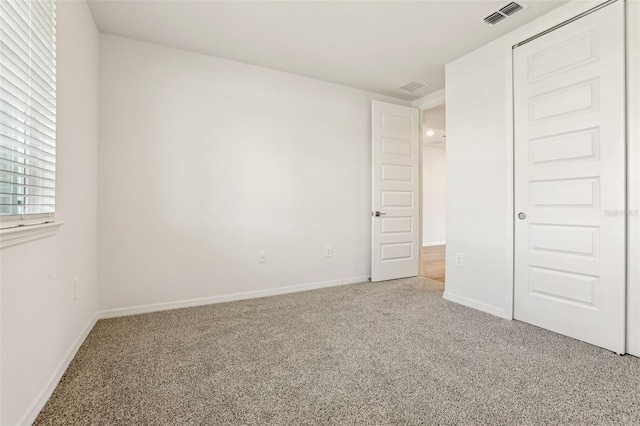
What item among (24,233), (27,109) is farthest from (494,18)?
(24,233)

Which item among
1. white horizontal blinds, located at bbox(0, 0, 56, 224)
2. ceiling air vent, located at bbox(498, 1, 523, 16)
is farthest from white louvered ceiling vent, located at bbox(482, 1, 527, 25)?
white horizontal blinds, located at bbox(0, 0, 56, 224)

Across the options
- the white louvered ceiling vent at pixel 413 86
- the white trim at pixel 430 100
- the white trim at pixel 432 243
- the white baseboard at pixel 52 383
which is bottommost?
the white baseboard at pixel 52 383

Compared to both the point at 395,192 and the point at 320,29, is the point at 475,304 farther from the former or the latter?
the point at 320,29

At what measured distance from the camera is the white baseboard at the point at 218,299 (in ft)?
8.59

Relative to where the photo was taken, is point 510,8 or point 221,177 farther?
point 221,177

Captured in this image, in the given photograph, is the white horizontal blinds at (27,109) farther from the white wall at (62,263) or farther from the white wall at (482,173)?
the white wall at (482,173)

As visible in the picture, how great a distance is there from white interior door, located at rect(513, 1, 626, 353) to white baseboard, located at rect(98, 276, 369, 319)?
1.88 m

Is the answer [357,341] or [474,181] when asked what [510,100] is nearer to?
[474,181]

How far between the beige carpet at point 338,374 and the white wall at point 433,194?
16.8 feet

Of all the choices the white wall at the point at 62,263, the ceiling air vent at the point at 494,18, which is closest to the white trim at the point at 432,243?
the ceiling air vent at the point at 494,18

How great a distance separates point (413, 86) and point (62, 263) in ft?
12.5

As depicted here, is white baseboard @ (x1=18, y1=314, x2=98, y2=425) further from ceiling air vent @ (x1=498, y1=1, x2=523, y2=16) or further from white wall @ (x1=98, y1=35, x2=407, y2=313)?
ceiling air vent @ (x1=498, y1=1, x2=523, y2=16)

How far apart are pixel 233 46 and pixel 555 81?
107 inches

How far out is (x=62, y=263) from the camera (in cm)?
173
